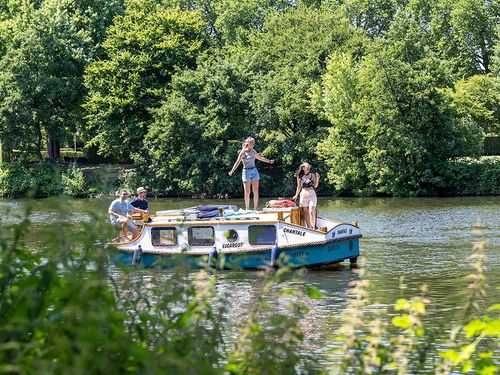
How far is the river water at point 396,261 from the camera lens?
15380mm

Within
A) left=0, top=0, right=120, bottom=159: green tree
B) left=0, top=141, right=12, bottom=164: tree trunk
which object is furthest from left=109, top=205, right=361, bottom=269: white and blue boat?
left=0, top=141, right=12, bottom=164: tree trunk

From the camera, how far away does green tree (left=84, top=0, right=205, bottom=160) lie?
204 feet

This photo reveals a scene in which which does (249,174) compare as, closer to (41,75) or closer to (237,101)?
(237,101)

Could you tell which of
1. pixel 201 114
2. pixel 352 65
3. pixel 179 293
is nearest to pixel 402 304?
pixel 179 293

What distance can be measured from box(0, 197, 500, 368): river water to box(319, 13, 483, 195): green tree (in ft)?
28.2

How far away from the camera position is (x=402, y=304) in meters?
7.29

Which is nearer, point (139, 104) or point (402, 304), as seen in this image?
point (402, 304)

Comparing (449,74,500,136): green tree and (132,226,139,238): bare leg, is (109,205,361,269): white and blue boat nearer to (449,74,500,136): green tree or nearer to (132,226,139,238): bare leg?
(132,226,139,238): bare leg

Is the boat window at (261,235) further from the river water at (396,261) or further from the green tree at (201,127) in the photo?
the green tree at (201,127)

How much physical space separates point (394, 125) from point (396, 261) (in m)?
31.0

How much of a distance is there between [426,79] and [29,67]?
25.0 m

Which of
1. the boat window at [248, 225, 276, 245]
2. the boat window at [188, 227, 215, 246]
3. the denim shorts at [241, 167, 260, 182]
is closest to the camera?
the boat window at [248, 225, 276, 245]

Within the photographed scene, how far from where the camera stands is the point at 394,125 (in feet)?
183

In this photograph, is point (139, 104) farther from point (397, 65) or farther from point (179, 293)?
point (179, 293)
